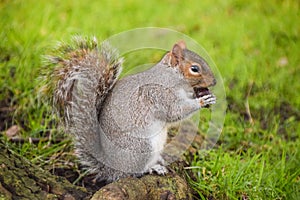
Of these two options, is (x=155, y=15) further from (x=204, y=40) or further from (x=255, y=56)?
(x=255, y=56)

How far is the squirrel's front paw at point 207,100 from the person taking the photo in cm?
206

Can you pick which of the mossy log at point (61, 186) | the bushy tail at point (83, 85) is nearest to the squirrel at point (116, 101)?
the bushy tail at point (83, 85)

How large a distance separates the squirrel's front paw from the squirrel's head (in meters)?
0.04

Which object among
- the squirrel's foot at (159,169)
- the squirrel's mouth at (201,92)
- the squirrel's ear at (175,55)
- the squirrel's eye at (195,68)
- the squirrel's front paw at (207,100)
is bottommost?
the squirrel's foot at (159,169)

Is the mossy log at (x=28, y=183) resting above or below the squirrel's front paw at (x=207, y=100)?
below

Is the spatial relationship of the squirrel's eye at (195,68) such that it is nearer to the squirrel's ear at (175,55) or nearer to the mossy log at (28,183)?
the squirrel's ear at (175,55)

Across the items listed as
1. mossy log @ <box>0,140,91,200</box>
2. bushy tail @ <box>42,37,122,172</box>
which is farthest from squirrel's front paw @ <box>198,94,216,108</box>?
mossy log @ <box>0,140,91,200</box>

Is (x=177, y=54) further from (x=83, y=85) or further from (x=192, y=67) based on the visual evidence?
(x=83, y=85)

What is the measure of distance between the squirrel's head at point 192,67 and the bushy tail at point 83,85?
9.6 inches

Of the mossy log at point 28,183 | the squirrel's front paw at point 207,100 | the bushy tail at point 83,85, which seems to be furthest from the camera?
the squirrel's front paw at point 207,100

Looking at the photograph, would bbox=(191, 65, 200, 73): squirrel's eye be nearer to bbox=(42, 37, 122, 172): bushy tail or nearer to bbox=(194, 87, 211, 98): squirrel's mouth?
bbox=(194, 87, 211, 98): squirrel's mouth

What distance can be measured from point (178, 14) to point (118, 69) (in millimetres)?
2225

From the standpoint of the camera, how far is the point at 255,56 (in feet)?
11.3

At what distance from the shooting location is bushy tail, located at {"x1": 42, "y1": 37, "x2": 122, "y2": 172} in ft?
6.40
